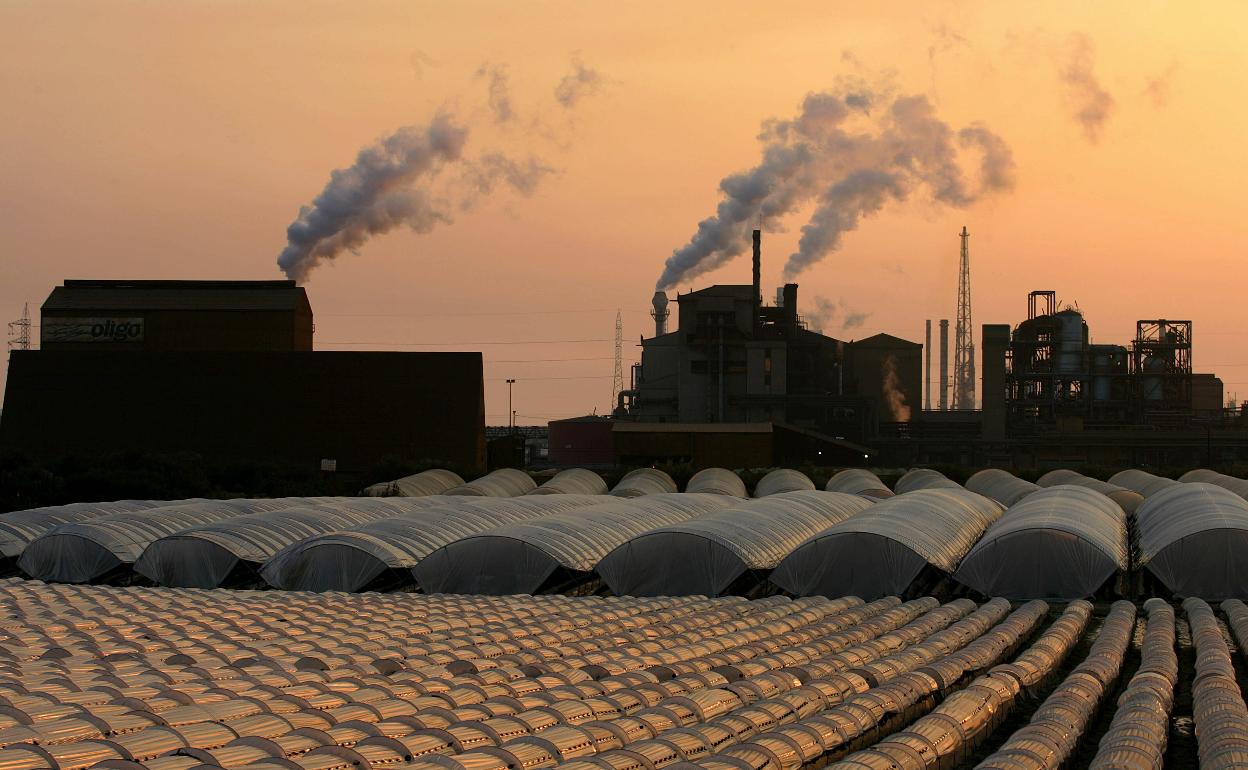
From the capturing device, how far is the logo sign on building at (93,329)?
235 ft

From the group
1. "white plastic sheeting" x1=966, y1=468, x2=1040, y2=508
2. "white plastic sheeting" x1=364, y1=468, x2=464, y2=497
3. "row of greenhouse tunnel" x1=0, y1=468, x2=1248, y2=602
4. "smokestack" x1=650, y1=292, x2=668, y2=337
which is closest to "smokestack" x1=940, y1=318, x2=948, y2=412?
"smokestack" x1=650, y1=292, x2=668, y2=337

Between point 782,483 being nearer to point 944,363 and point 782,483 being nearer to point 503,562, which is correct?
point 503,562

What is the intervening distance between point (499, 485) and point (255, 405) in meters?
13.4

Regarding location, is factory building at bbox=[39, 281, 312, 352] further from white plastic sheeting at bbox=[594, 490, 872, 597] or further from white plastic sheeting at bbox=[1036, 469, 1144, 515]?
white plastic sheeting at bbox=[594, 490, 872, 597]

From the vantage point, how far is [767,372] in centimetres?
9400

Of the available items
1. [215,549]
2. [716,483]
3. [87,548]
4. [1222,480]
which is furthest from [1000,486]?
[87,548]

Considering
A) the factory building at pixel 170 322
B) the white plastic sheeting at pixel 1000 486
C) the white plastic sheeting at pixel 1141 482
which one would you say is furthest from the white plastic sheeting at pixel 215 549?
the white plastic sheeting at pixel 1141 482

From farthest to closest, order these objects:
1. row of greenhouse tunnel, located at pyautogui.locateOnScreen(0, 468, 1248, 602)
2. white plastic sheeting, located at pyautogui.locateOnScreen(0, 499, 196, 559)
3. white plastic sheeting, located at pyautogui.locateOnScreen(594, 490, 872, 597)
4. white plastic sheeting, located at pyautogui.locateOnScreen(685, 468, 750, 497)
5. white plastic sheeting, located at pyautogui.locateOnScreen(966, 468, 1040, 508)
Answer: white plastic sheeting, located at pyautogui.locateOnScreen(685, 468, 750, 497)
white plastic sheeting, located at pyautogui.locateOnScreen(966, 468, 1040, 508)
white plastic sheeting, located at pyautogui.locateOnScreen(0, 499, 196, 559)
white plastic sheeting, located at pyautogui.locateOnScreen(594, 490, 872, 597)
row of greenhouse tunnel, located at pyautogui.locateOnScreen(0, 468, 1248, 602)

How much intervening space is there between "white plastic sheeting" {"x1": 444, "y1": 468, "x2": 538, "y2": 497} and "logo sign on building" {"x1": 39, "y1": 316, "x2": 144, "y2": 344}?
21140 mm

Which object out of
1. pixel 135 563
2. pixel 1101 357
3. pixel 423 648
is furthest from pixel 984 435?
pixel 423 648

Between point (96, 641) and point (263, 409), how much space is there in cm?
4551

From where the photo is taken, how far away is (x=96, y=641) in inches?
826

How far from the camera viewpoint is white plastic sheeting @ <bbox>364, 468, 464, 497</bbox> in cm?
5556

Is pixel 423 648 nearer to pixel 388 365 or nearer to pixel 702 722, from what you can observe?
pixel 702 722
